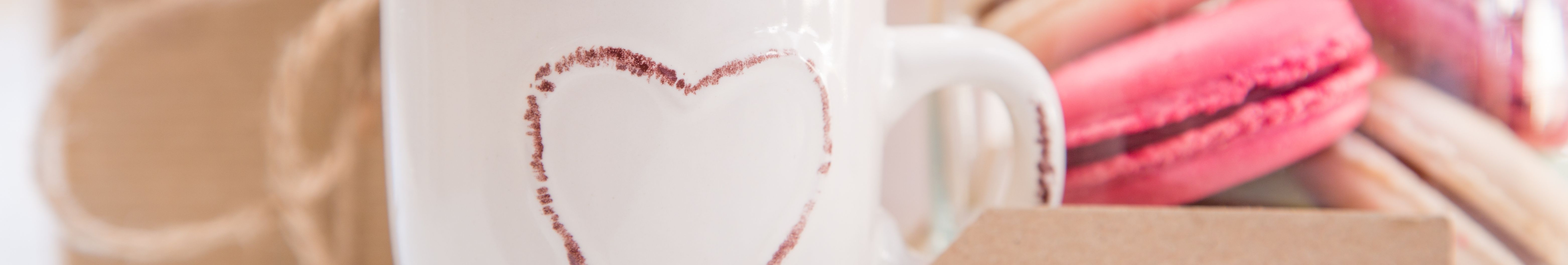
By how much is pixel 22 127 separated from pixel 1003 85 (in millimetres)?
345

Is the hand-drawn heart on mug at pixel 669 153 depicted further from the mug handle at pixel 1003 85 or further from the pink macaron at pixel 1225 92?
the pink macaron at pixel 1225 92

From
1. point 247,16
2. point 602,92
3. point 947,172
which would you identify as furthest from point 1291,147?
point 247,16

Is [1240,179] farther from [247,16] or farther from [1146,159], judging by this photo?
[247,16]

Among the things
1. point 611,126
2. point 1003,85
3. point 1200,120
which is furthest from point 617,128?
point 1200,120

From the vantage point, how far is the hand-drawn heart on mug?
184mm

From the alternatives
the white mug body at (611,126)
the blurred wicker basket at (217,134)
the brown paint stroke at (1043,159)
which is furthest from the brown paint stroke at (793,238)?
Answer: the blurred wicker basket at (217,134)

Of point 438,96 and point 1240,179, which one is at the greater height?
point 438,96

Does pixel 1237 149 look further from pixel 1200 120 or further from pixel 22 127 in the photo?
pixel 22 127

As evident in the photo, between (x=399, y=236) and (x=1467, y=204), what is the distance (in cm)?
38

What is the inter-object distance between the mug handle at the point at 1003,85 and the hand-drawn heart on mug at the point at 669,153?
0.05 meters

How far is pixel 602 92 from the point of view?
0.60 ft

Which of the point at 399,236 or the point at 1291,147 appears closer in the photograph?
the point at 399,236

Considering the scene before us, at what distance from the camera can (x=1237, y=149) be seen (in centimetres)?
33

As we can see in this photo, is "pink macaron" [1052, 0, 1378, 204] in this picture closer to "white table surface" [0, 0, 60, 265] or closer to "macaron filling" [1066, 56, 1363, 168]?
"macaron filling" [1066, 56, 1363, 168]
